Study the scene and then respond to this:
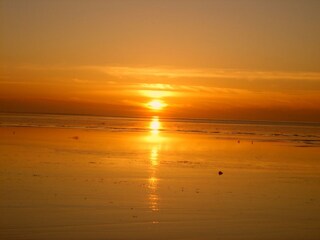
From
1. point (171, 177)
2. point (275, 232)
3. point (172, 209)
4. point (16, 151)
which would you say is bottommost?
point (275, 232)

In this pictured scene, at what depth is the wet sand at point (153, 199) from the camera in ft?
34.0

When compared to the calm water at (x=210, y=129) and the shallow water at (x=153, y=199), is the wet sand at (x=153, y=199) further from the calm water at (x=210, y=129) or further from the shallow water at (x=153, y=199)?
the calm water at (x=210, y=129)

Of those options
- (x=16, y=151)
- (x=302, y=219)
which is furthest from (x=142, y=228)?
(x=16, y=151)

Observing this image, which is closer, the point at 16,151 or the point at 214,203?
the point at 214,203

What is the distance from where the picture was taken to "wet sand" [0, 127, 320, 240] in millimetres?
10352

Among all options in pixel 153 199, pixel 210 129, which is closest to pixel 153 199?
pixel 153 199

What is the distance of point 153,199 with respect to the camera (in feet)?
44.0

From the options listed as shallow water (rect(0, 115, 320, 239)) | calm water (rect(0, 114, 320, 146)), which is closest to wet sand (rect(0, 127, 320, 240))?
shallow water (rect(0, 115, 320, 239))

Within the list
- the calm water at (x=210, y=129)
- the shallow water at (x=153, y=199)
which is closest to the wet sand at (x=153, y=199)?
the shallow water at (x=153, y=199)

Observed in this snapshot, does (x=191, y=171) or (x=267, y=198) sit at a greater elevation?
(x=191, y=171)

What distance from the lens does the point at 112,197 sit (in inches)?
533

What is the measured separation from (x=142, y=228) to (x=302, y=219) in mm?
4494

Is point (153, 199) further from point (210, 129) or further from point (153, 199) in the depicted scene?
point (210, 129)

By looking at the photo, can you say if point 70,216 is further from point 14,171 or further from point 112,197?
point 14,171
